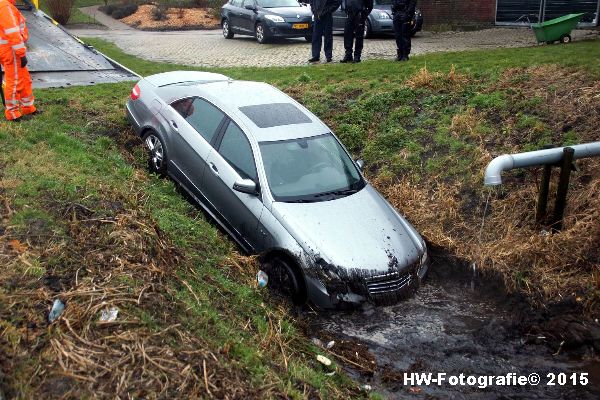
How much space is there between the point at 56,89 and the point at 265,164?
6323 millimetres

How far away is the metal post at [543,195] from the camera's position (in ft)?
26.1

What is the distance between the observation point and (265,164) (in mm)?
7734

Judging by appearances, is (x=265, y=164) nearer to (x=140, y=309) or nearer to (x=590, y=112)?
(x=140, y=309)

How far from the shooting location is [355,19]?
1445 centimetres

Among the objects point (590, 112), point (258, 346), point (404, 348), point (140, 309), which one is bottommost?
point (404, 348)

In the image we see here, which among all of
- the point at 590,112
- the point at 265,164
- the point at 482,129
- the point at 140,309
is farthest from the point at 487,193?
the point at 140,309

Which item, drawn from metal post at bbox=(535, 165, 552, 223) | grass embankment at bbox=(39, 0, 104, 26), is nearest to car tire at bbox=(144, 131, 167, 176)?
metal post at bbox=(535, 165, 552, 223)

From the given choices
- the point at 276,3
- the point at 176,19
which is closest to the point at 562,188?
the point at 276,3

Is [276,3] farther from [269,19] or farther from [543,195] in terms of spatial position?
[543,195]

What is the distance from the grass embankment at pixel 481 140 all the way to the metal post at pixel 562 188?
0.44 feet

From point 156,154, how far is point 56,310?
14.8 ft

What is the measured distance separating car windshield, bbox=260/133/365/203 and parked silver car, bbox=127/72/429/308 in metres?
0.01

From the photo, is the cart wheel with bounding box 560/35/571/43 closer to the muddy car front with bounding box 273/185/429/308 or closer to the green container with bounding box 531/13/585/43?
the green container with bounding box 531/13/585/43

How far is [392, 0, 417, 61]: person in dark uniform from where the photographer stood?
1403 cm
